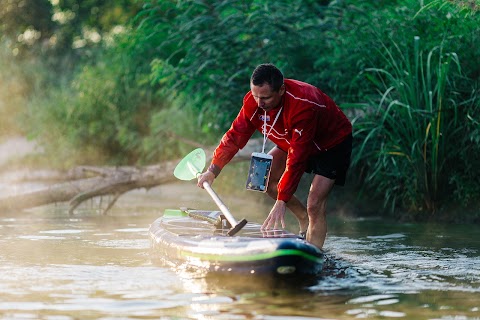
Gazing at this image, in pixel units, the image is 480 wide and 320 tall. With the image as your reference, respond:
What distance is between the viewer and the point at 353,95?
11641 millimetres

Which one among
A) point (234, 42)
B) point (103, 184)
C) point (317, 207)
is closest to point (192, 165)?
point (317, 207)

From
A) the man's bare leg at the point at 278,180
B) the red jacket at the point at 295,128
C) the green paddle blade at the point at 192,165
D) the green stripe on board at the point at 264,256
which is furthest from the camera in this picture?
the green paddle blade at the point at 192,165

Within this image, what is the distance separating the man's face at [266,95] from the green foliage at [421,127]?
3344 millimetres

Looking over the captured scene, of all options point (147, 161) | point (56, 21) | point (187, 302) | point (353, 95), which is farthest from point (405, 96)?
point (56, 21)

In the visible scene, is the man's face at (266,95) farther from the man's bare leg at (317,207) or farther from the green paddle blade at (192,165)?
the green paddle blade at (192,165)

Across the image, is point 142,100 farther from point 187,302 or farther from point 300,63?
point 187,302

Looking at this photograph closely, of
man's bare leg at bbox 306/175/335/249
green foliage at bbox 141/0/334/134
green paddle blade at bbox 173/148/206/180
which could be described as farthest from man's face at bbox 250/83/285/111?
green foliage at bbox 141/0/334/134

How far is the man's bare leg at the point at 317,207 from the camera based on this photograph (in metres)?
7.84

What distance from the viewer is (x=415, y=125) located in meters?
10.9

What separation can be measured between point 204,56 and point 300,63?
4.06 ft

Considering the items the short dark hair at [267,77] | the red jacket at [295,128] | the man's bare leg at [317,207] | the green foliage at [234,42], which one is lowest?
the man's bare leg at [317,207]

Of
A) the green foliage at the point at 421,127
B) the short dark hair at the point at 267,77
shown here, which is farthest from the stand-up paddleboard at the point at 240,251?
the green foliage at the point at 421,127

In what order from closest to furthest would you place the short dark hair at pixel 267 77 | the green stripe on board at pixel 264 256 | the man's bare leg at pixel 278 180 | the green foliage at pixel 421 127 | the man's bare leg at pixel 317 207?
the green stripe on board at pixel 264 256
the short dark hair at pixel 267 77
the man's bare leg at pixel 317 207
the man's bare leg at pixel 278 180
the green foliage at pixel 421 127

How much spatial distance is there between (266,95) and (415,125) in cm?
396
